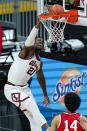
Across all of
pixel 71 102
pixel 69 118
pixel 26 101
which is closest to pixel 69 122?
pixel 69 118

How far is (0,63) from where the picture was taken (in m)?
13.0

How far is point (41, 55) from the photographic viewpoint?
388 inches

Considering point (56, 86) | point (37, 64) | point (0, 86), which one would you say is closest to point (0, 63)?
point (0, 86)

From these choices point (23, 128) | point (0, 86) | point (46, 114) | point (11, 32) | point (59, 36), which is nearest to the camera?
point (23, 128)

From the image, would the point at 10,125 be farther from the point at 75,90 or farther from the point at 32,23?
the point at 32,23

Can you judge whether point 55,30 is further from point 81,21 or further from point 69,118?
point 69,118

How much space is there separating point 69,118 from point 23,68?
207 cm

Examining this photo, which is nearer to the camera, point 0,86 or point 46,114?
point 46,114

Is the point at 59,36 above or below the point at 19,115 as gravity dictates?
above

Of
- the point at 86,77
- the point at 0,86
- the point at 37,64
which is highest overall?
the point at 37,64

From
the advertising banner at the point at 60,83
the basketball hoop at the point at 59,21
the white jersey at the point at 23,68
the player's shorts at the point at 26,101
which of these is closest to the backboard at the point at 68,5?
the basketball hoop at the point at 59,21

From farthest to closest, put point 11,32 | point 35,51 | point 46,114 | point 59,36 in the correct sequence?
point 11,32
point 59,36
point 46,114
point 35,51

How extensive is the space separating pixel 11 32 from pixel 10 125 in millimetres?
6400

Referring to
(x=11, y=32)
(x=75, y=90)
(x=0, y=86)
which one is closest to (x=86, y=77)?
(x=75, y=90)
